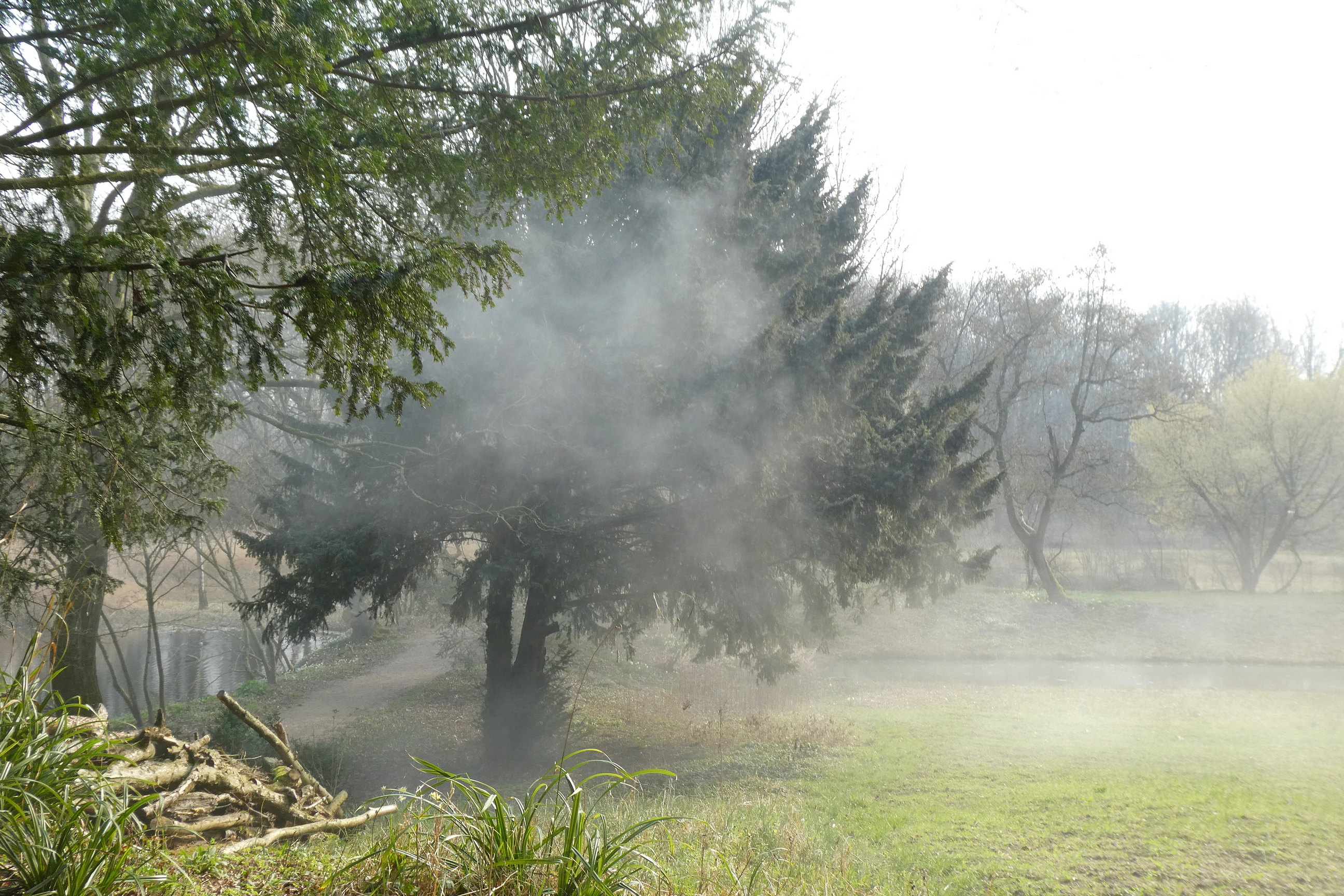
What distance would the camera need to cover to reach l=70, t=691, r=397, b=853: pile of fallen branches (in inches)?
175

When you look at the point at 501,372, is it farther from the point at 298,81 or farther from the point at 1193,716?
the point at 1193,716

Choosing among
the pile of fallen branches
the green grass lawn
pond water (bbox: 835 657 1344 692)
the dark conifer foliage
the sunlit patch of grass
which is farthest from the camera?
pond water (bbox: 835 657 1344 692)

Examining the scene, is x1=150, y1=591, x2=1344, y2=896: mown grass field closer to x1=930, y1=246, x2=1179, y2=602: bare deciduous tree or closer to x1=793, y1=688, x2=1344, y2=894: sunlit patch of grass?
x1=793, y1=688, x2=1344, y2=894: sunlit patch of grass

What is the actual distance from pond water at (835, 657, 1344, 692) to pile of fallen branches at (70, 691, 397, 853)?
18063 millimetres

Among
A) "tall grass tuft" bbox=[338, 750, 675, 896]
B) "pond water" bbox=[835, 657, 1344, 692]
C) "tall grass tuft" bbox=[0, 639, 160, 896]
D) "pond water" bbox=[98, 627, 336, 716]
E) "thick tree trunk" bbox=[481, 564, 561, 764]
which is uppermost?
"tall grass tuft" bbox=[0, 639, 160, 896]

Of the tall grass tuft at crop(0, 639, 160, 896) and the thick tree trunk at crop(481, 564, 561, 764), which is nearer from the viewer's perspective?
the tall grass tuft at crop(0, 639, 160, 896)

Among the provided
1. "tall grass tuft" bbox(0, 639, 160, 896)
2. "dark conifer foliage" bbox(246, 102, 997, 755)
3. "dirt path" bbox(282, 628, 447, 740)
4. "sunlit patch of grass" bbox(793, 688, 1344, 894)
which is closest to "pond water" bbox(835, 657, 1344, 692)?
"sunlit patch of grass" bbox(793, 688, 1344, 894)

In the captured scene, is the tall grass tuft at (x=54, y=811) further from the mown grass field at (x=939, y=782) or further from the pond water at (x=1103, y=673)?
the pond water at (x=1103, y=673)

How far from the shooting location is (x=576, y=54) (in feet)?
16.9

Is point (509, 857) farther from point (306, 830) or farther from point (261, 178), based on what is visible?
point (261, 178)

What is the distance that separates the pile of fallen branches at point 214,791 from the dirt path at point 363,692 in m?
7.31

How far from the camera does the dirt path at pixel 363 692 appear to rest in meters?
14.3

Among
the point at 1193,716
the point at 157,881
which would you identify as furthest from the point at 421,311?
the point at 1193,716

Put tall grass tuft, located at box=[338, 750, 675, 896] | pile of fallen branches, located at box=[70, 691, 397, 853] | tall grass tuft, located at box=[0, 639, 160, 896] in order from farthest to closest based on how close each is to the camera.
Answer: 1. pile of fallen branches, located at box=[70, 691, 397, 853]
2. tall grass tuft, located at box=[338, 750, 675, 896]
3. tall grass tuft, located at box=[0, 639, 160, 896]
